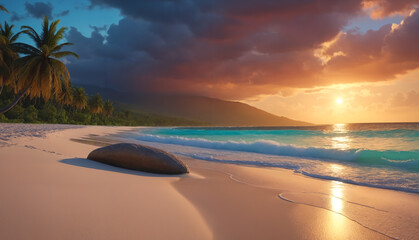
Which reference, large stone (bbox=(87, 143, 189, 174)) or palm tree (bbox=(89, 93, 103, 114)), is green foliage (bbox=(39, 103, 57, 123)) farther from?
large stone (bbox=(87, 143, 189, 174))

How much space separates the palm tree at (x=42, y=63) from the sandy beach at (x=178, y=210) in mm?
21346

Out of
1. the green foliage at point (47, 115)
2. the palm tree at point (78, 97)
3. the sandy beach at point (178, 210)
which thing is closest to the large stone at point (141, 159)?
the sandy beach at point (178, 210)

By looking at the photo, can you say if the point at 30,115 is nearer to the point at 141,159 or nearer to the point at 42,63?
the point at 42,63

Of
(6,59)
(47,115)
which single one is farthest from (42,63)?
(47,115)

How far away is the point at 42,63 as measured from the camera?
21.7 metres

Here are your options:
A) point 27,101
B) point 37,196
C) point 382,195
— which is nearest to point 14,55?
point 37,196

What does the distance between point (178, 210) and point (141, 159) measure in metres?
2.89

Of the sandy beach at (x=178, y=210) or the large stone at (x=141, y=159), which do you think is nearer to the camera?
the sandy beach at (x=178, y=210)

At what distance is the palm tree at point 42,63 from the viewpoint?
21375 millimetres

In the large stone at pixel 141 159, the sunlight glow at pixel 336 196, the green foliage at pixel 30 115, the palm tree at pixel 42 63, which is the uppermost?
the palm tree at pixel 42 63

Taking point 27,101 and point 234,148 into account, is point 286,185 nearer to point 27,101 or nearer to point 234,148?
point 234,148

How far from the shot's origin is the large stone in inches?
218

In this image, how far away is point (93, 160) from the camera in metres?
5.89

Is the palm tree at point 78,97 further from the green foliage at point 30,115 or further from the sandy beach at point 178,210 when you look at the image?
the sandy beach at point 178,210
